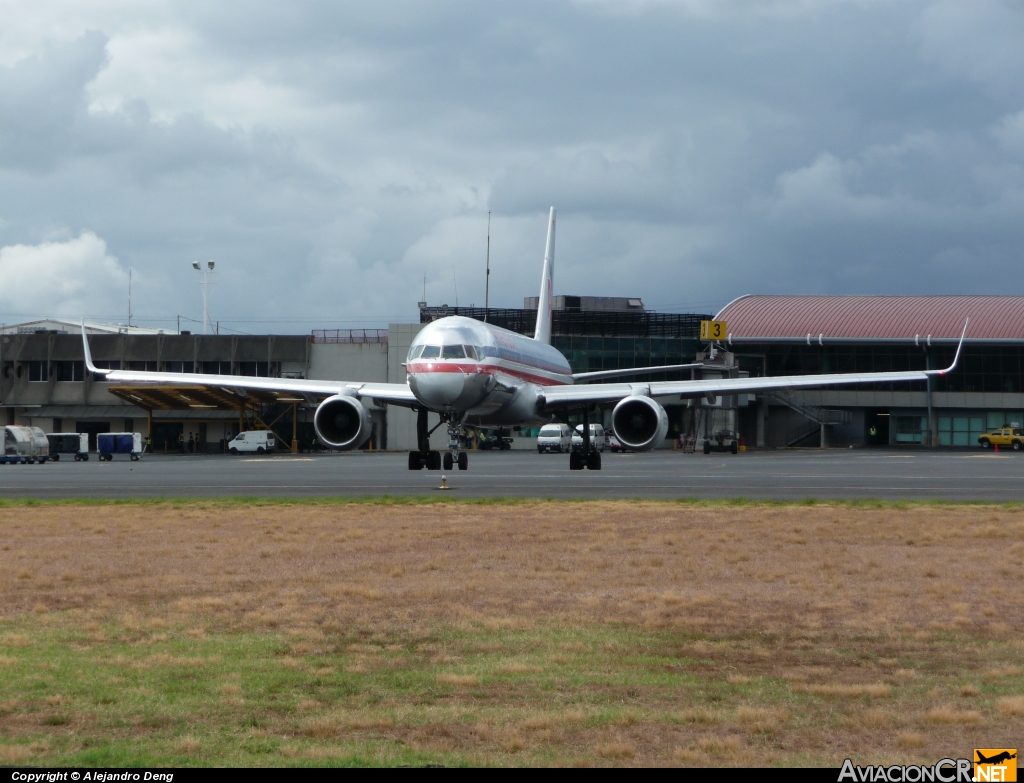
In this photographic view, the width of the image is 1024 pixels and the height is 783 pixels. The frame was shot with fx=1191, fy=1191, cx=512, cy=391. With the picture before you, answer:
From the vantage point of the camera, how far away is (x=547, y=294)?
2562 inches

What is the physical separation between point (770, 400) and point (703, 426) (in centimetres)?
1226

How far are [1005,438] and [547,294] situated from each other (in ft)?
182

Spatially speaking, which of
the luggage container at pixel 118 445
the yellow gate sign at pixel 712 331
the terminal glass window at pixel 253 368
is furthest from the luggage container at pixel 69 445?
the yellow gate sign at pixel 712 331

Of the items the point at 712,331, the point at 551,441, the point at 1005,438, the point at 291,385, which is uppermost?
the point at 712,331

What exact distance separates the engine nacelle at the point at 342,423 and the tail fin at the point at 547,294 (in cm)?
2338

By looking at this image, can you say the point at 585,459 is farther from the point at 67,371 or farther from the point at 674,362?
the point at 67,371

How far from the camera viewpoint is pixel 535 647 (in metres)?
11.7

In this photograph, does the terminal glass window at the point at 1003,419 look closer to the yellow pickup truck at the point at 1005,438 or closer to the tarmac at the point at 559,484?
the yellow pickup truck at the point at 1005,438

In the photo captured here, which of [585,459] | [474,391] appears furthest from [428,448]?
[585,459]

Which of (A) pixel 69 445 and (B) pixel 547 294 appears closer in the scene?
(B) pixel 547 294

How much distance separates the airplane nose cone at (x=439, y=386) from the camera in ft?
118

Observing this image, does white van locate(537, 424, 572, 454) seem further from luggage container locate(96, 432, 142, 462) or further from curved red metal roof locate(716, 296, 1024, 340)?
curved red metal roof locate(716, 296, 1024, 340)

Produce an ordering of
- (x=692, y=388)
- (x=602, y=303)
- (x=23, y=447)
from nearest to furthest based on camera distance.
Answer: (x=692, y=388), (x=23, y=447), (x=602, y=303)

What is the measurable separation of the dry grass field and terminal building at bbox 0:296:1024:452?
74.1 metres
